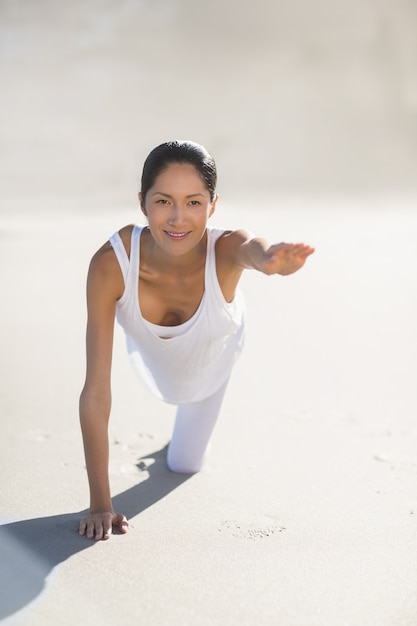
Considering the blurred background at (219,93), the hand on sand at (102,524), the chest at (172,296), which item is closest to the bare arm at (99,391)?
the hand on sand at (102,524)

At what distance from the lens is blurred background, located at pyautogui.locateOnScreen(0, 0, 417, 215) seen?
14180mm

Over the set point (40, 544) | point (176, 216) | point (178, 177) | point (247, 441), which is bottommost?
point (40, 544)

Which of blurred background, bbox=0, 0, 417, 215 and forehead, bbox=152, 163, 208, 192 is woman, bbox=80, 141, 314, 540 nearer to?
forehead, bbox=152, 163, 208, 192

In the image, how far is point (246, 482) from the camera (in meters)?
2.75

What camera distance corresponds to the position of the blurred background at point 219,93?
46.5 feet


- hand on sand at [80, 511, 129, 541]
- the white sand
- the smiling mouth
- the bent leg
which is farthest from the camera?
the bent leg

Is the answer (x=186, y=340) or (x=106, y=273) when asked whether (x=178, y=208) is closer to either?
(x=106, y=273)

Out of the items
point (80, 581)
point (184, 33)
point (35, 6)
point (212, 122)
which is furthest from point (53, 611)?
point (35, 6)

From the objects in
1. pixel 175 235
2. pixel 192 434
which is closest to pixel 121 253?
pixel 175 235

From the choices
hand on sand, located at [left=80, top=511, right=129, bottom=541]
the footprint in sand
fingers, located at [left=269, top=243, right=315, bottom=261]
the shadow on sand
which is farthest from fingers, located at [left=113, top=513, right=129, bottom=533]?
fingers, located at [left=269, top=243, right=315, bottom=261]

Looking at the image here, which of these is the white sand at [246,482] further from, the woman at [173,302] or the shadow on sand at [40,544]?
the woman at [173,302]

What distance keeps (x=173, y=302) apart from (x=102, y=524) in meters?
0.73

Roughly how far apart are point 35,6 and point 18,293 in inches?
626

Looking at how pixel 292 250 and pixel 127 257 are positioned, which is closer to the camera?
pixel 292 250
